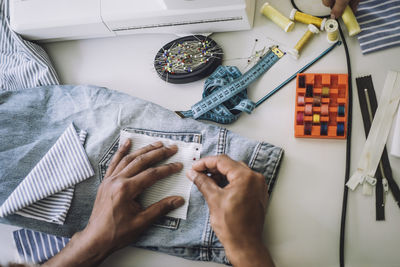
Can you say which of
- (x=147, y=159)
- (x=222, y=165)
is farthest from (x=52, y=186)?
(x=222, y=165)

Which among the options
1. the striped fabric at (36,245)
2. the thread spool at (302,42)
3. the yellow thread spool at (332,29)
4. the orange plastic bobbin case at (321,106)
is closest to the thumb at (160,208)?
the striped fabric at (36,245)

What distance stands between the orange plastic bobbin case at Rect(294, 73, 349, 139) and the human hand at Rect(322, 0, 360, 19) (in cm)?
20

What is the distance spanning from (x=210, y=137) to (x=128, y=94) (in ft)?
1.20

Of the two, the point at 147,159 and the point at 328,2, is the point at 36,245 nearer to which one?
the point at 147,159

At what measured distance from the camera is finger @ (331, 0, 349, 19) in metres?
1.04

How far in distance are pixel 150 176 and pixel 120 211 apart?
5.3 inches


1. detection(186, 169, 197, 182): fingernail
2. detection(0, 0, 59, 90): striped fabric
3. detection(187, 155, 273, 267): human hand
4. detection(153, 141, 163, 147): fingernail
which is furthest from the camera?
detection(0, 0, 59, 90): striped fabric

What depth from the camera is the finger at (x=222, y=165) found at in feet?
2.97

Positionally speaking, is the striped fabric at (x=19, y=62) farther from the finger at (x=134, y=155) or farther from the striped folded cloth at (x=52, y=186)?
the finger at (x=134, y=155)

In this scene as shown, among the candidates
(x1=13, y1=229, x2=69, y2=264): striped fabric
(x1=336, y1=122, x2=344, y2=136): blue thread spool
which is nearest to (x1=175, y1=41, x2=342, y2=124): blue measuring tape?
(x1=336, y1=122, x2=344, y2=136): blue thread spool

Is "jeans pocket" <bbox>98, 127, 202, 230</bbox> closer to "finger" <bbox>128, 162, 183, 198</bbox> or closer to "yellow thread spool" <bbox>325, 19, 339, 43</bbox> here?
"finger" <bbox>128, 162, 183, 198</bbox>

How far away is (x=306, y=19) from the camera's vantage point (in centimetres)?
113

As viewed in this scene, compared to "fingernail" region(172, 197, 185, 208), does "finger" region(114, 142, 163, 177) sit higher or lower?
higher

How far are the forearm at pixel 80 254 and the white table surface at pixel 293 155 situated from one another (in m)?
0.09
